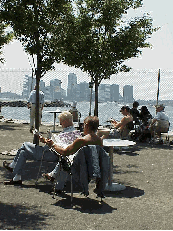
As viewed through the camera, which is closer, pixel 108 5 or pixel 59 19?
pixel 59 19

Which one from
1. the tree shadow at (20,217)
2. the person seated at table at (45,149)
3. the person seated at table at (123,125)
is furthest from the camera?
the person seated at table at (123,125)

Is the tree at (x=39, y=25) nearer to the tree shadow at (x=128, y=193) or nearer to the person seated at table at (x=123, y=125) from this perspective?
the person seated at table at (x=123, y=125)

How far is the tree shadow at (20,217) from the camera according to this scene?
15.5ft

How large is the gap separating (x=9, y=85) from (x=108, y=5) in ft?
27.0

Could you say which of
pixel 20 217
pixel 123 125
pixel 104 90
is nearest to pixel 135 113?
pixel 123 125

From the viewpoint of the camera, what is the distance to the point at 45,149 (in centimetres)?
688

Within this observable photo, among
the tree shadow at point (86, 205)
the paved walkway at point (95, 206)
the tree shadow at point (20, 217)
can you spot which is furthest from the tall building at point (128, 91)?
the tree shadow at point (20, 217)

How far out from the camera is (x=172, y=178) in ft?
25.8

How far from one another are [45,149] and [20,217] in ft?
6.42

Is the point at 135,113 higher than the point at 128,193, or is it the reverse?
the point at 135,113

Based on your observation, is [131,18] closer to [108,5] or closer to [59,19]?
[108,5]

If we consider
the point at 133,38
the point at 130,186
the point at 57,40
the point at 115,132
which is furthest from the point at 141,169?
the point at 133,38

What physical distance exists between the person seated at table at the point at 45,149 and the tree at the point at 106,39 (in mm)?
8264

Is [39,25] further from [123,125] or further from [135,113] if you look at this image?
[135,113]
